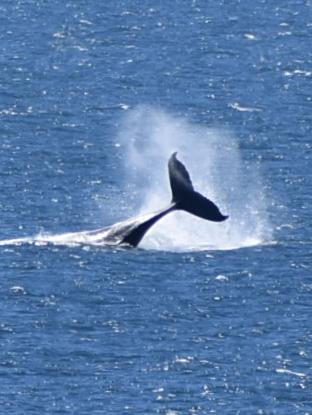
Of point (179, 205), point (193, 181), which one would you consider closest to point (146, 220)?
point (179, 205)

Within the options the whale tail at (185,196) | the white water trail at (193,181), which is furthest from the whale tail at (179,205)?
the white water trail at (193,181)

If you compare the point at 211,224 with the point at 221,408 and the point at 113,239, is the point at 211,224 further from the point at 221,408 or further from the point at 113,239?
the point at 221,408

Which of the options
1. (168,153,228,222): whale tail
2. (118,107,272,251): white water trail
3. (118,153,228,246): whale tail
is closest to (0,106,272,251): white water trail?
(118,107,272,251): white water trail

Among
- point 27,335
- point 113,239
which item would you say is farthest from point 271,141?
point 27,335

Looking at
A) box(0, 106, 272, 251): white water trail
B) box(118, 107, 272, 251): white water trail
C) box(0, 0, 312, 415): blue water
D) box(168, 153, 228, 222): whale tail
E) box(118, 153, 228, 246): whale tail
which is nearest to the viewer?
box(0, 0, 312, 415): blue water

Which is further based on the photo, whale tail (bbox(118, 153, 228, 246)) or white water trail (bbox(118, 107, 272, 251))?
white water trail (bbox(118, 107, 272, 251))

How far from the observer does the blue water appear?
237ft

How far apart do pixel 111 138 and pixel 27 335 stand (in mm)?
45888

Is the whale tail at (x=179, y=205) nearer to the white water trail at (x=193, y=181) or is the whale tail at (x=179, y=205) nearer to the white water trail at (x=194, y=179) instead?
the white water trail at (x=193, y=181)

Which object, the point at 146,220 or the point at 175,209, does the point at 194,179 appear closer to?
the point at 146,220

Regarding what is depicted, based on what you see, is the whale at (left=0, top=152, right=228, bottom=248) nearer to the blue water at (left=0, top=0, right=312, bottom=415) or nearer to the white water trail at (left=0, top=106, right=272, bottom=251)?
the white water trail at (left=0, top=106, right=272, bottom=251)

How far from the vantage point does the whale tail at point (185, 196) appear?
3406 inches

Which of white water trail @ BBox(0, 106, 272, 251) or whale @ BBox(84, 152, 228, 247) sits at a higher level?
whale @ BBox(84, 152, 228, 247)

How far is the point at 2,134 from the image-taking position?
120 m
